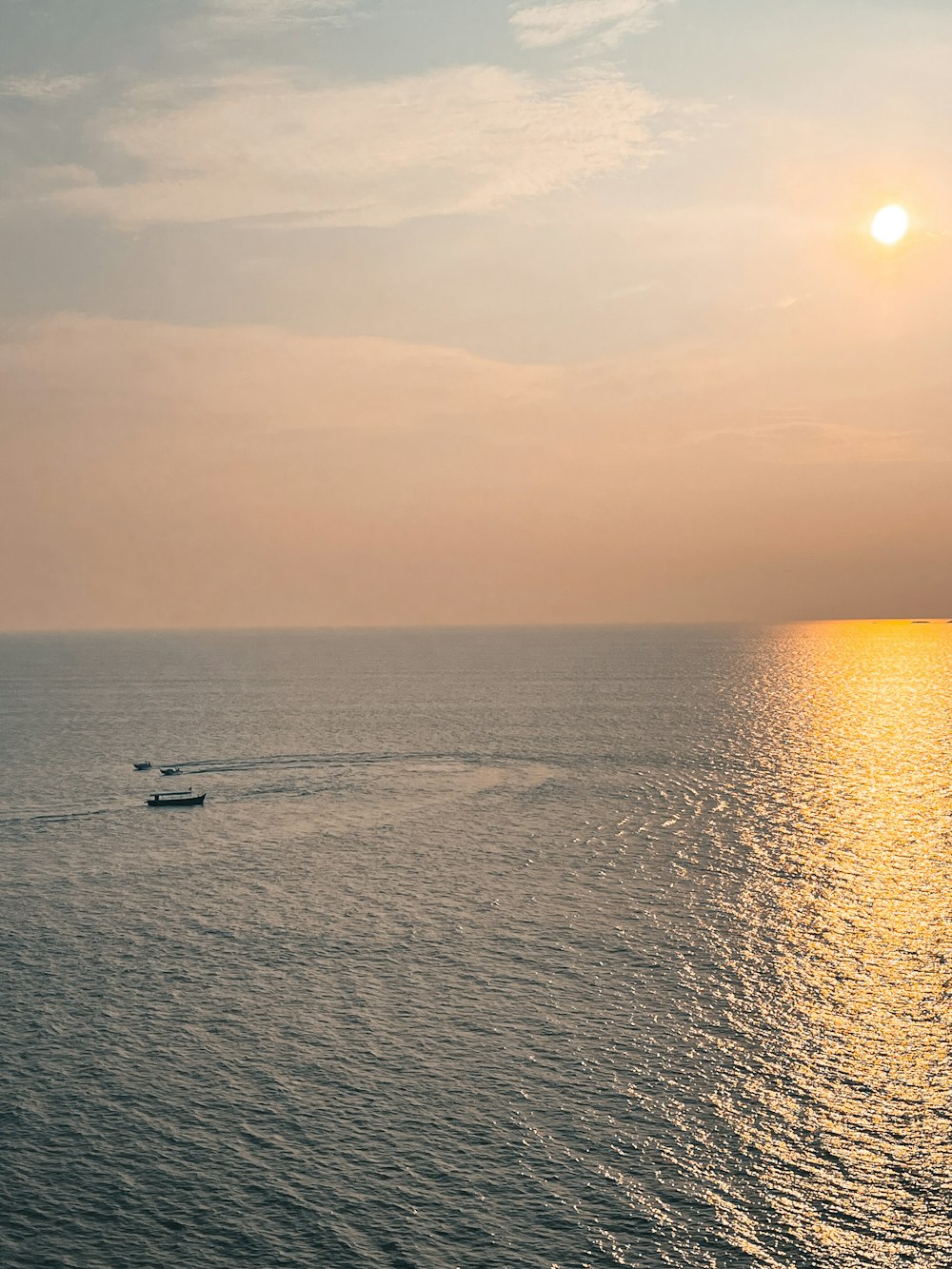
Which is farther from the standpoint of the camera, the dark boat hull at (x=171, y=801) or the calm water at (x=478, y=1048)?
the dark boat hull at (x=171, y=801)

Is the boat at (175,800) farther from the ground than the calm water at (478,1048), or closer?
farther from the ground

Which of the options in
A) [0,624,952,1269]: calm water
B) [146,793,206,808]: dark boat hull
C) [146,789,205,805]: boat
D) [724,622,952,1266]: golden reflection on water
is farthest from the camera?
[146,789,205,805]: boat

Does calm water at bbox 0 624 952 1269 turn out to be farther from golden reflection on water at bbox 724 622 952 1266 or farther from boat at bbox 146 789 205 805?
boat at bbox 146 789 205 805

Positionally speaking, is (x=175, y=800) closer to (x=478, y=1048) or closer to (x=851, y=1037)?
(x=478, y=1048)

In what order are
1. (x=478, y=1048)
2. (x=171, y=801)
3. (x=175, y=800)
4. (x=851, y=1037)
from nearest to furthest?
(x=478, y=1048) → (x=851, y=1037) → (x=171, y=801) → (x=175, y=800)

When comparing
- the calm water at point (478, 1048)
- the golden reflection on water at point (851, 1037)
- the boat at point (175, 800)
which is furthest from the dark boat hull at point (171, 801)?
the golden reflection on water at point (851, 1037)

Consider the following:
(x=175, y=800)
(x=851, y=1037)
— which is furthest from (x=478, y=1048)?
(x=175, y=800)

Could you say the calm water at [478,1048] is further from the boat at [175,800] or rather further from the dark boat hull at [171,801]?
the boat at [175,800]

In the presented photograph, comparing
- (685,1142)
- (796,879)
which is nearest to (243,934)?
(685,1142)

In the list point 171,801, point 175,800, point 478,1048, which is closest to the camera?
point 478,1048

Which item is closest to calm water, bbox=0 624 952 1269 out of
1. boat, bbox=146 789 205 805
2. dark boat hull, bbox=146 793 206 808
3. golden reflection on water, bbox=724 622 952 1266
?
golden reflection on water, bbox=724 622 952 1266
